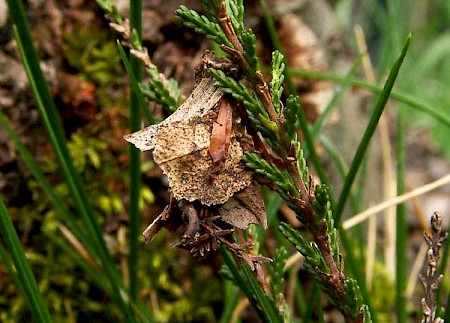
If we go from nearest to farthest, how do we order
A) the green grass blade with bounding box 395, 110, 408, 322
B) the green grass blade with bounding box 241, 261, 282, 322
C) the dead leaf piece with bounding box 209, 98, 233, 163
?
1. the dead leaf piece with bounding box 209, 98, 233, 163
2. the green grass blade with bounding box 241, 261, 282, 322
3. the green grass blade with bounding box 395, 110, 408, 322

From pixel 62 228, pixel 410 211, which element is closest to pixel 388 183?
pixel 410 211

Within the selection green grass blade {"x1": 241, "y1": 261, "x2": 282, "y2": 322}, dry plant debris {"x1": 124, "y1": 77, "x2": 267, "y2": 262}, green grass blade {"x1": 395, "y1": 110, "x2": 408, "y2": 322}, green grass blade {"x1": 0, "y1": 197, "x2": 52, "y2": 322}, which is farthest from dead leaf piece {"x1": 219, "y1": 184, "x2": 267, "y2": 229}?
green grass blade {"x1": 395, "y1": 110, "x2": 408, "y2": 322}

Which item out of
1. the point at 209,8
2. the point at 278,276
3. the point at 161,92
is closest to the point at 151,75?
the point at 161,92

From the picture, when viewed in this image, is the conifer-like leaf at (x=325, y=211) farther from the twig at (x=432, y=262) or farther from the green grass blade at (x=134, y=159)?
the green grass blade at (x=134, y=159)

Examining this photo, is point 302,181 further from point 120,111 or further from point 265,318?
point 120,111

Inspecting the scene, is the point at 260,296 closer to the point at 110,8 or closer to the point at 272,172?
the point at 272,172

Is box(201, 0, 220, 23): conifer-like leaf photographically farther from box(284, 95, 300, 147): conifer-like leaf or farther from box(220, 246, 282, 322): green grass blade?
box(220, 246, 282, 322): green grass blade

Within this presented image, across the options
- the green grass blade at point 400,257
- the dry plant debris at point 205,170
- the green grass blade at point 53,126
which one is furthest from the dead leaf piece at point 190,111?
the green grass blade at point 400,257
